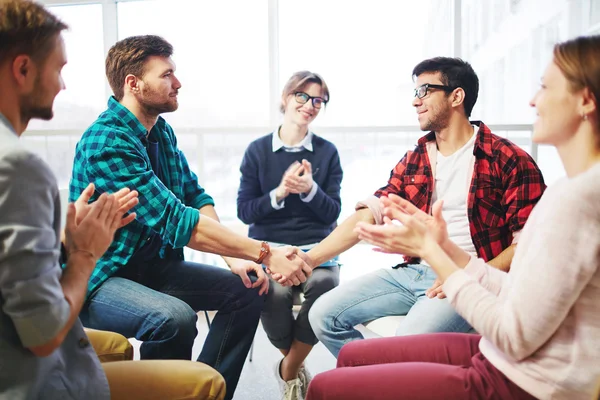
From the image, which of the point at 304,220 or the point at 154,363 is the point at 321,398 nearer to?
the point at 154,363

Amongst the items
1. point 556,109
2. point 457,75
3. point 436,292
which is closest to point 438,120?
point 457,75

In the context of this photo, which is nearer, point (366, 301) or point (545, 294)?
point (545, 294)

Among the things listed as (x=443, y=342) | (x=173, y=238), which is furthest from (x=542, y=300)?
(x=173, y=238)

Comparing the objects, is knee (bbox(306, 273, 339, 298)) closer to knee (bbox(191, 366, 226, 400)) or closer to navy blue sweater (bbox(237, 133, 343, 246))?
navy blue sweater (bbox(237, 133, 343, 246))

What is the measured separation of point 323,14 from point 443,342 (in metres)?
3.37

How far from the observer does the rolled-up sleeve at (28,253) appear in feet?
3.06

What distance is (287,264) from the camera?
7.28 ft

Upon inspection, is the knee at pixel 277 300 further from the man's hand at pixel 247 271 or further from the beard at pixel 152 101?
the beard at pixel 152 101

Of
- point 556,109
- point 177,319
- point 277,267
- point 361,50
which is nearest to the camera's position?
point 556,109

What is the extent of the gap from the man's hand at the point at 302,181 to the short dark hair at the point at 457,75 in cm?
74

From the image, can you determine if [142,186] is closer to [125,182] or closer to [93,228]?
[125,182]

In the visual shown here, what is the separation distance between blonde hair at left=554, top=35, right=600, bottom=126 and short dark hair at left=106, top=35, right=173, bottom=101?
1.53 metres

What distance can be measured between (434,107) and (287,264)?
887 millimetres

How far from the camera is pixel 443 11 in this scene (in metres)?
4.09
